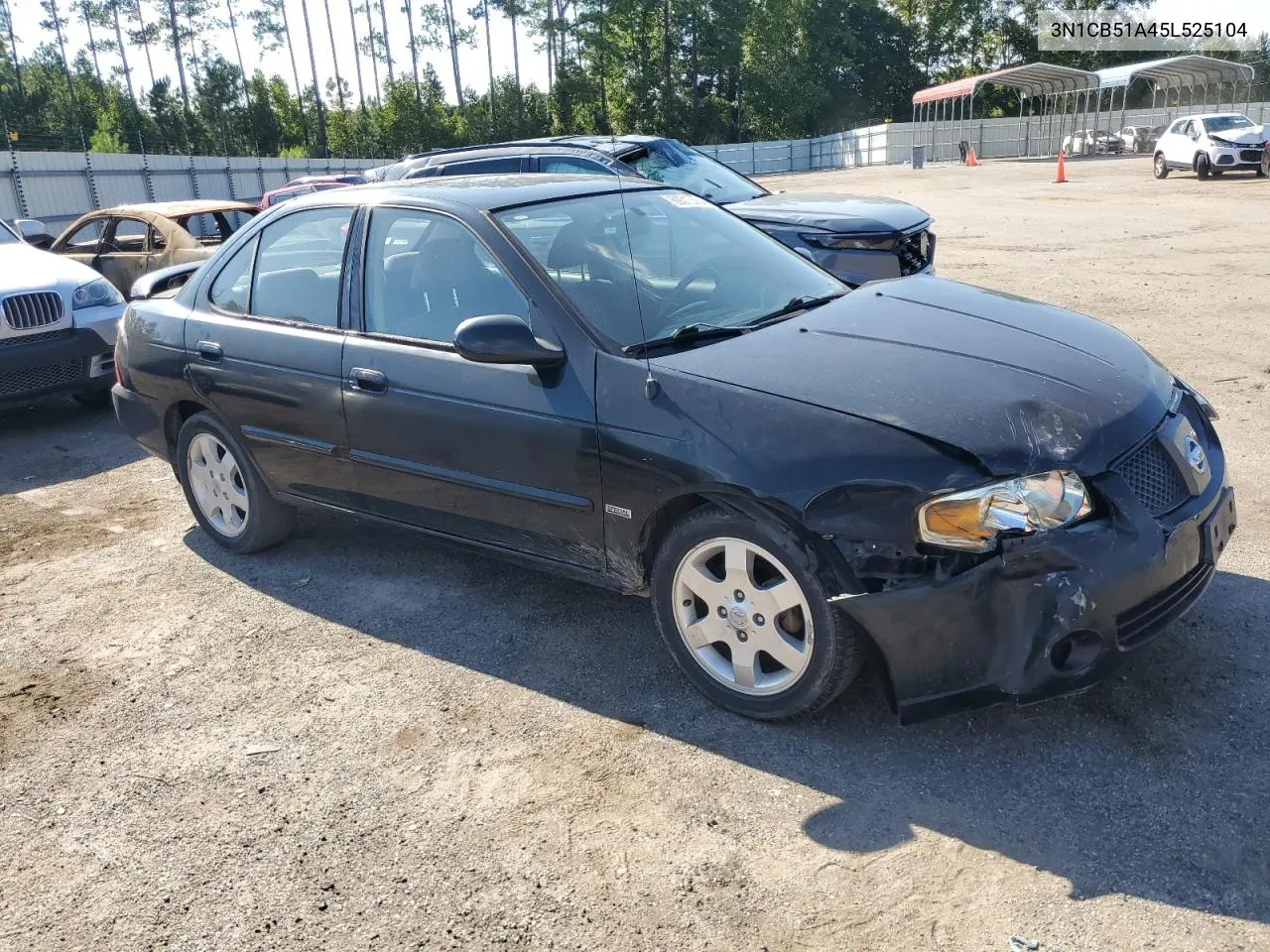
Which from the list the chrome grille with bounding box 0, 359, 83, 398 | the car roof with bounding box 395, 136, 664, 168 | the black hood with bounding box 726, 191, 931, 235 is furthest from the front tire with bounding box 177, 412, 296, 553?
the car roof with bounding box 395, 136, 664, 168

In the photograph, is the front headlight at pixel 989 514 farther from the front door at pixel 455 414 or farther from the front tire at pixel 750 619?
the front door at pixel 455 414

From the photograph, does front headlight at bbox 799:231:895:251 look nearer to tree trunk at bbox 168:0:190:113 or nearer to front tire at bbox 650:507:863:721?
front tire at bbox 650:507:863:721

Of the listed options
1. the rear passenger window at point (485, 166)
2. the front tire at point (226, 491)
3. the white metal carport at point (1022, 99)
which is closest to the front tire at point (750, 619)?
the front tire at point (226, 491)

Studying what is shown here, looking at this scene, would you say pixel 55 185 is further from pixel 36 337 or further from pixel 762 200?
pixel 762 200

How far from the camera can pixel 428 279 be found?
4.21 m

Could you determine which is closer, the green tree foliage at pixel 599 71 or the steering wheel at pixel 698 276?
the steering wheel at pixel 698 276

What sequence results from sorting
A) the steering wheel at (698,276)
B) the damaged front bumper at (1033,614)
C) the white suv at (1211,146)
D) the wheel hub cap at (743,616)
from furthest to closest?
the white suv at (1211,146) → the steering wheel at (698,276) → the wheel hub cap at (743,616) → the damaged front bumper at (1033,614)

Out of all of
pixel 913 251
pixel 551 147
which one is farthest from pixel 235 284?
pixel 551 147

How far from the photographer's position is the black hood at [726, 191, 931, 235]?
8.16 meters

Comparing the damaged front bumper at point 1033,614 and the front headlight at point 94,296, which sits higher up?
the front headlight at point 94,296

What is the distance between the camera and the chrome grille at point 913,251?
26.8 feet

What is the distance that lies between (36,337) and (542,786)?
21.3 feet

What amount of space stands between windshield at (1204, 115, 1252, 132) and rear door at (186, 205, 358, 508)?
89.6 ft

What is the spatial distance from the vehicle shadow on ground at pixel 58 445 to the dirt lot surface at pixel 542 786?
231 cm
